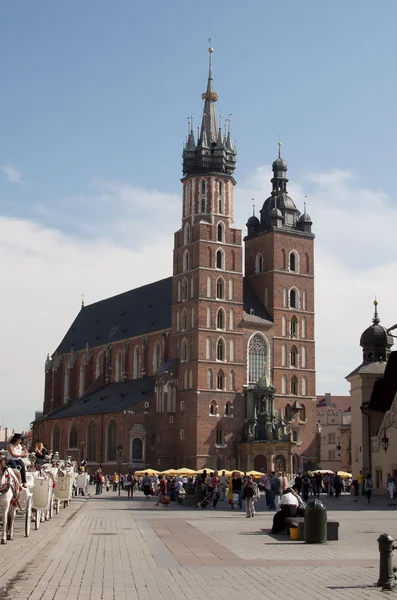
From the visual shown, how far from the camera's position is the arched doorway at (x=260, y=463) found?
248 feet

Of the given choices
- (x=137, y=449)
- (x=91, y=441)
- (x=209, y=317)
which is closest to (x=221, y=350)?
(x=209, y=317)

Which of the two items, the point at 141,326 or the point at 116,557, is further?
the point at 141,326

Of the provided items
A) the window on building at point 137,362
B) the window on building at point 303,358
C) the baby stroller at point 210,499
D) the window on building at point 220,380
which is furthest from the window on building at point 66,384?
the baby stroller at point 210,499

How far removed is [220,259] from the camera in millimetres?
79438

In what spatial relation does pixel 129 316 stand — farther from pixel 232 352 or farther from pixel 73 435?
pixel 232 352

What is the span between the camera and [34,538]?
59.2 ft

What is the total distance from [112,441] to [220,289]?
16.8 m

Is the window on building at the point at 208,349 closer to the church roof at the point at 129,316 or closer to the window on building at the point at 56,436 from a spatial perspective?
the church roof at the point at 129,316

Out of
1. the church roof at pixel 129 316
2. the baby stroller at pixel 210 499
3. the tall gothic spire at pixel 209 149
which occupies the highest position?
the tall gothic spire at pixel 209 149

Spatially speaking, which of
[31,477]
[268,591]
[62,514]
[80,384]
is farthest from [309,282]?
[268,591]

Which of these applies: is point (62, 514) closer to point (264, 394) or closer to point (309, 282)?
point (264, 394)

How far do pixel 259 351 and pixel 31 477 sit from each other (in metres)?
59.8

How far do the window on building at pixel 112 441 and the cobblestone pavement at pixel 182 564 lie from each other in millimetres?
55358

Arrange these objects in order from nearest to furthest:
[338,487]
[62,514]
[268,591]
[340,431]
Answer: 1. [268,591]
2. [62,514]
3. [338,487]
4. [340,431]
